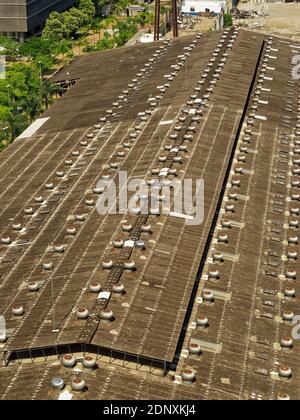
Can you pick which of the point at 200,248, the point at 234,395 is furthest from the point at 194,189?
the point at 234,395
